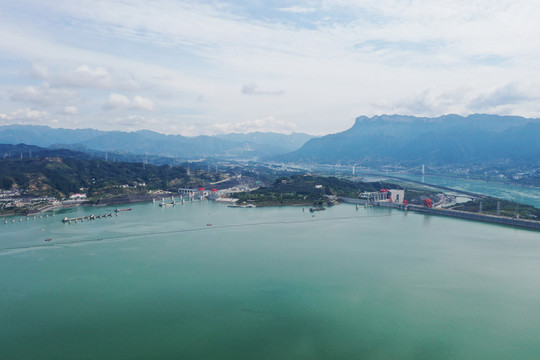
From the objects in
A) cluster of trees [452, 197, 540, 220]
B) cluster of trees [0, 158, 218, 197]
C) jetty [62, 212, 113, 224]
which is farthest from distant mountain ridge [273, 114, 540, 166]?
jetty [62, 212, 113, 224]

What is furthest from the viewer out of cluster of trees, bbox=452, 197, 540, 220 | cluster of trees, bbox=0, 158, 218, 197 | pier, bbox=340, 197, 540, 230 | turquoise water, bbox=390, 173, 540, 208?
turquoise water, bbox=390, 173, 540, 208

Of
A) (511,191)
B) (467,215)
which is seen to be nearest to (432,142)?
(511,191)

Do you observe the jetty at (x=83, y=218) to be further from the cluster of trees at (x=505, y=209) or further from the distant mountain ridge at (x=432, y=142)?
the distant mountain ridge at (x=432, y=142)

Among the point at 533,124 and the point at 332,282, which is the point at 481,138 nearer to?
the point at 533,124

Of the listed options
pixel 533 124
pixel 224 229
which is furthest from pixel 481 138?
pixel 224 229

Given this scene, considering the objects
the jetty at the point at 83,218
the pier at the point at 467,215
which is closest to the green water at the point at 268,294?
the pier at the point at 467,215

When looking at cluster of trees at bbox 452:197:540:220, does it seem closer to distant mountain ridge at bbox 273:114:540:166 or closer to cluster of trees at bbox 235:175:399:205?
cluster of trees at bbox 235:175:399:205
